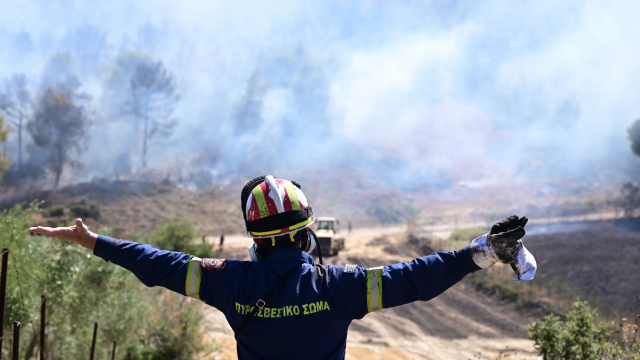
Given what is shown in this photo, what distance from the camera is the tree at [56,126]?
52.2 m

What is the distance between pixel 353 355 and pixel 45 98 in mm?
56439

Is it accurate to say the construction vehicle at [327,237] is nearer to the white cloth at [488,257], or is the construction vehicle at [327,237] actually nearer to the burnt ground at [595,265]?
the burnt ground at [595,265]

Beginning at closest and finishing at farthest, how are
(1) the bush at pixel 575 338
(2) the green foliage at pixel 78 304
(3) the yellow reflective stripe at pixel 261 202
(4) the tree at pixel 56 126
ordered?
(3) the yellow reflective stripe at pixel 261 202, (1) the bush at pixel 575 338, (2) the green foliage at pixel 78 304, (4) the tree at pixel 56 126

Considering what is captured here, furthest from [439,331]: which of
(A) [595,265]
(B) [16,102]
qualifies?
(B) [16,102]

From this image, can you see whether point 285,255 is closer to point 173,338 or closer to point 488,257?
point 488,257

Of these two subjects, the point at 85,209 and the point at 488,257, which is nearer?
the point at 488,257

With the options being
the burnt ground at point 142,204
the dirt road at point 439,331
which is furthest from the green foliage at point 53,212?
the dirt road at point 439,331

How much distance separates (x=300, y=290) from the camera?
2158mm

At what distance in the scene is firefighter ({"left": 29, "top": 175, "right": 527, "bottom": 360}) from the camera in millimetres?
2074

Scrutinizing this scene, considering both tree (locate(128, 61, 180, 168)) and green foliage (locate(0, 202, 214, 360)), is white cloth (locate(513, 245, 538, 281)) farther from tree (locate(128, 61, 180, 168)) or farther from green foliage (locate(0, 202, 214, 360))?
tree (locate(128, 61, 180, 168))

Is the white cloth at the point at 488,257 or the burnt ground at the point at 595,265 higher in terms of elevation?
the white cloth at the point at 488,257

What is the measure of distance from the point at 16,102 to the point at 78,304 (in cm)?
5966

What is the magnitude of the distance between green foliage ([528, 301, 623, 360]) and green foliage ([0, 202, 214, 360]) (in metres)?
7.62

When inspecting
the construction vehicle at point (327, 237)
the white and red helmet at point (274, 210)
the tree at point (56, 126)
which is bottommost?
the white and red helmet at point (274, 210)
